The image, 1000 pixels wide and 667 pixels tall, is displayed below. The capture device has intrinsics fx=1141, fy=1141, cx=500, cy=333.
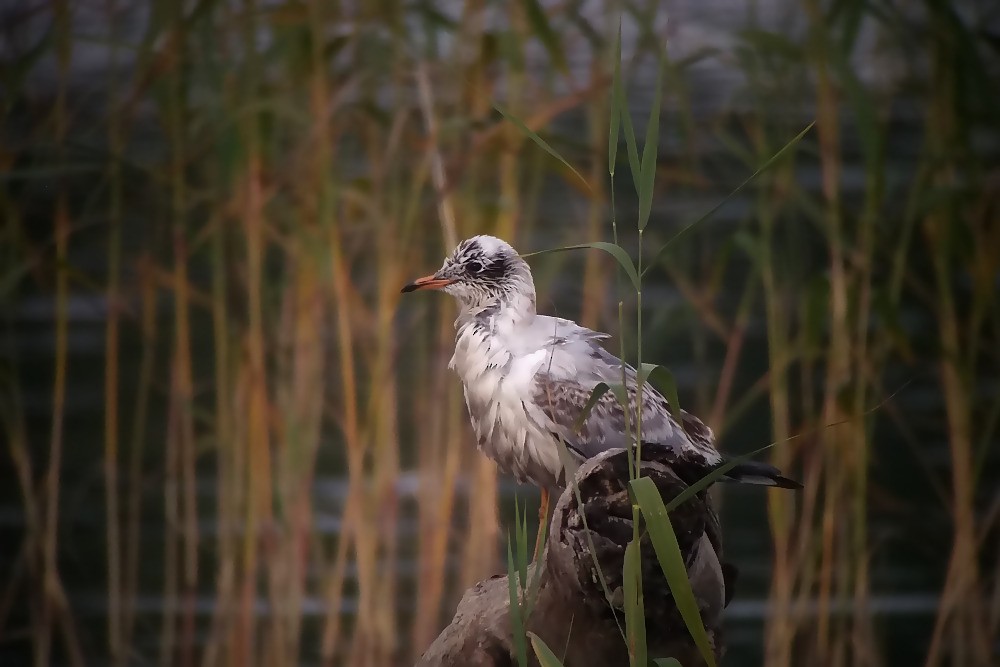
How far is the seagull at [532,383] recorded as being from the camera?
127cm

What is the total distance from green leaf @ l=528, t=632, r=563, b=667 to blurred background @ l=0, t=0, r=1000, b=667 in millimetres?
460

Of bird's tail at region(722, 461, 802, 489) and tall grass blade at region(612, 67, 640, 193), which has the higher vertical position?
tall grass blade at region(612, 67, 640, 193)

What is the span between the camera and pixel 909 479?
165 centimetres

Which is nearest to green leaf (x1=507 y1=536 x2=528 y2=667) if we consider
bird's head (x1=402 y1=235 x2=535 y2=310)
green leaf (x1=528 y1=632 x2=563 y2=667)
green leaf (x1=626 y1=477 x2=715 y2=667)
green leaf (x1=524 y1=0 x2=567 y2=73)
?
green leaf (x1=528 y1=632 x2=563 y2=667)

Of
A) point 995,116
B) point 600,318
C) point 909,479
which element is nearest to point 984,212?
point 995,116

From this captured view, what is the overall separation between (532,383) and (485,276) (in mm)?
160

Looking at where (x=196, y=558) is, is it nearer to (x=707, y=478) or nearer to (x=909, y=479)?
(x=707, y=478)

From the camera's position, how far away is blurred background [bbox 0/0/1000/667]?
5.17 feet

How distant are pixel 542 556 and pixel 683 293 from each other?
56 centimetres

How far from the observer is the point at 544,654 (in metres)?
1.10

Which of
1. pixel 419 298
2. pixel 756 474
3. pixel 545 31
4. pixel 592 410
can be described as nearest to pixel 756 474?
pixel 756 474

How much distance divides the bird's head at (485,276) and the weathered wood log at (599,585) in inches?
12.7

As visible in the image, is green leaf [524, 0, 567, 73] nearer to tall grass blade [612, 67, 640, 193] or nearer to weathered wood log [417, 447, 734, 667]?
tall grass blade [612, 67, 640, 193]

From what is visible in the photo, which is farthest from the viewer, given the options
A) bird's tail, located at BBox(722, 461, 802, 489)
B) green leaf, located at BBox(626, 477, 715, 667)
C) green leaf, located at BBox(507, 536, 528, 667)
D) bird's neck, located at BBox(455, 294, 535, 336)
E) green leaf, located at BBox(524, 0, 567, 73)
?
green leaf, located at BBox(524, 0, 567, 73)
